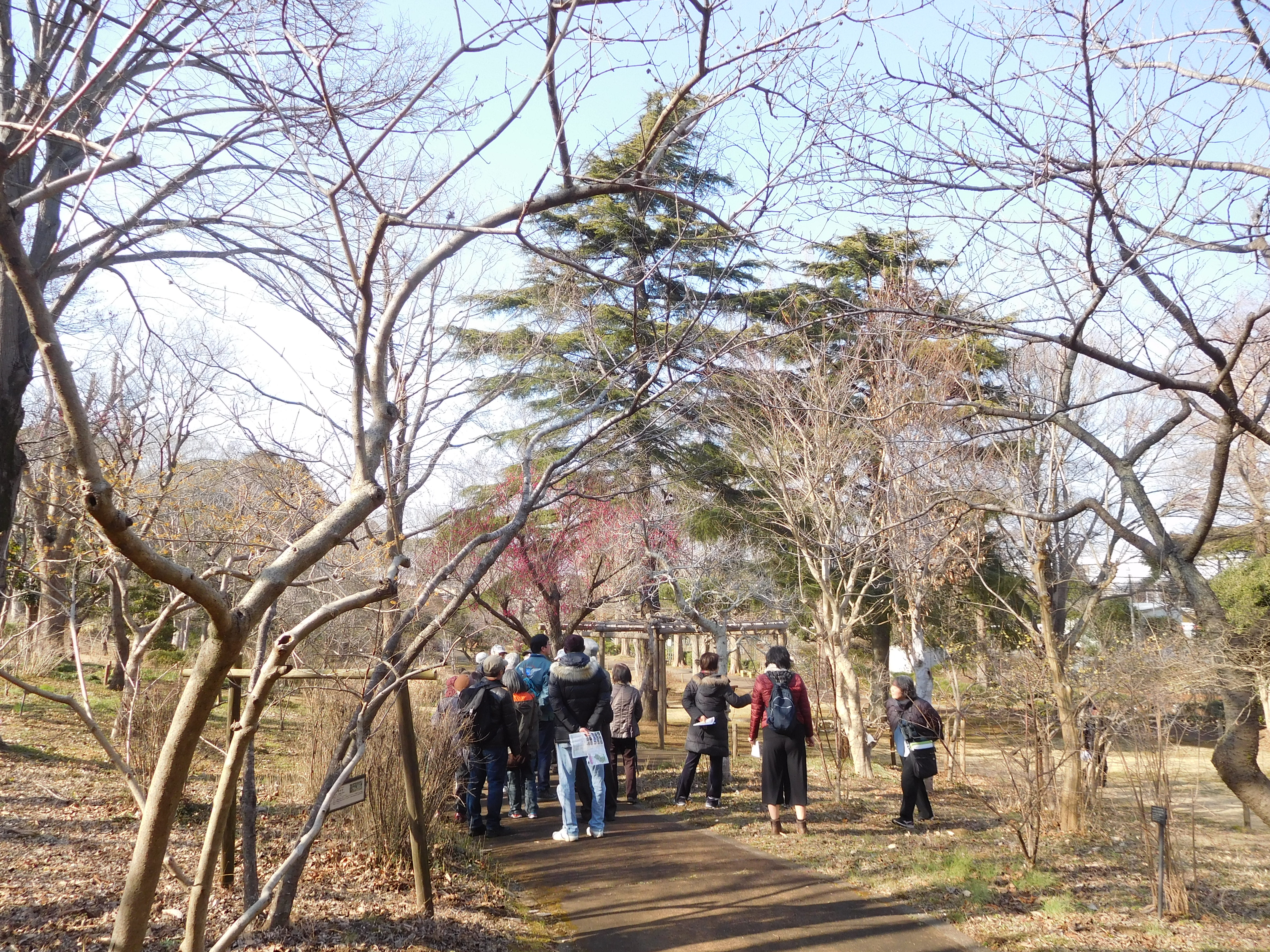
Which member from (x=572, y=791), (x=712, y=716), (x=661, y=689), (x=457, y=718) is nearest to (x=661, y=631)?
(x=661, y=689)

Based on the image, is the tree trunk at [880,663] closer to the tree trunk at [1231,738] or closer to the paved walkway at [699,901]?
the paved walkway at [699,901]

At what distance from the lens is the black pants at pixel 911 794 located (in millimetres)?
8211

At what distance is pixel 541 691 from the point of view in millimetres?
8938

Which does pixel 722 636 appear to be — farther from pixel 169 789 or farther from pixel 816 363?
pixel 169 789

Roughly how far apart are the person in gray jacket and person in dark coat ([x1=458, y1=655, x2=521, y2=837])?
1.48m

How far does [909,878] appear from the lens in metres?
6.40

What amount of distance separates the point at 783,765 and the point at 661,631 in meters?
7.74

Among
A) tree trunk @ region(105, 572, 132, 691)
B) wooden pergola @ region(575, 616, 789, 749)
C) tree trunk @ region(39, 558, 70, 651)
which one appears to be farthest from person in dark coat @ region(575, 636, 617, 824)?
tree trunk @ region(39, 558, 70, 651)

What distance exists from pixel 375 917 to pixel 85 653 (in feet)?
71.6

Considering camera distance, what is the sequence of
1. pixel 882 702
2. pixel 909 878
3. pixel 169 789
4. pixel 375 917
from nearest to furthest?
pixel 169 789
pixel 375 917
pixel 909 878
pixel 882 702

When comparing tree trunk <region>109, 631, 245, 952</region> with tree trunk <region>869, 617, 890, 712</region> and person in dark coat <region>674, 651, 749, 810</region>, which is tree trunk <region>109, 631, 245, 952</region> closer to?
person in dark coat <region>674, 651, 749, 810</region>

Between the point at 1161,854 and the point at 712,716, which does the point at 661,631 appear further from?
the point at 1161,854

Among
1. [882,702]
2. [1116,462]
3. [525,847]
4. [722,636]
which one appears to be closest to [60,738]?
[525,847]

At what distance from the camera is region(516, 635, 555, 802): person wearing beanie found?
349 inches
